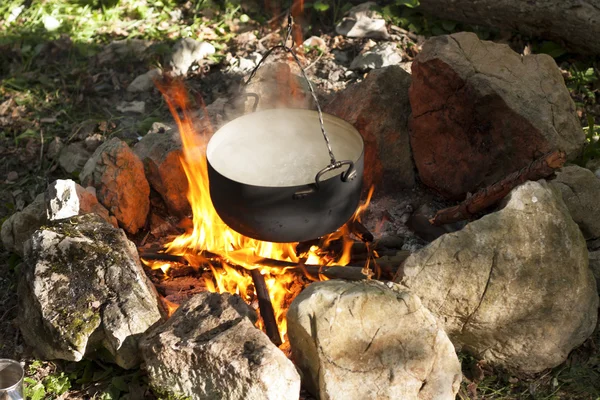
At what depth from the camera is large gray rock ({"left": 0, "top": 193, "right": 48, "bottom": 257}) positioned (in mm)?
4059

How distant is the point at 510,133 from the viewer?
409 cm

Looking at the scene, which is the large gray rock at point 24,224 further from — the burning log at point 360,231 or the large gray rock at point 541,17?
the large gray rock at point 541,17

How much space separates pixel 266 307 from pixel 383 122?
148cm

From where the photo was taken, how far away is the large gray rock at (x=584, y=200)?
3.79 meters

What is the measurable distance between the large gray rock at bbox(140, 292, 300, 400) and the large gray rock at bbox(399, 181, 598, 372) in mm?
783

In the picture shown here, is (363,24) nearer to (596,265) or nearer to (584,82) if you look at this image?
(584,82)

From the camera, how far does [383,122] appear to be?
440 centimetres

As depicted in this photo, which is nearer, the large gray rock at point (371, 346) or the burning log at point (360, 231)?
the large gray rock at point (371, 346)

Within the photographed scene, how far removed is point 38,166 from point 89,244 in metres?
1.78

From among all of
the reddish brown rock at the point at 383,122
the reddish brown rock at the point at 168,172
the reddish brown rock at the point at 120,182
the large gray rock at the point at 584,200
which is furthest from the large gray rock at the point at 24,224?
the large gray rock at the point at 584,200

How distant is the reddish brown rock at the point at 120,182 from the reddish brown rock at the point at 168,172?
0.08 metres

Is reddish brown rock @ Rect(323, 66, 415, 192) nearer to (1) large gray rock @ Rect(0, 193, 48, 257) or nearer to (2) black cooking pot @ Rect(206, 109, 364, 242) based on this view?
(2) black cooking pot @ Rect(206, 109, 364, 242)

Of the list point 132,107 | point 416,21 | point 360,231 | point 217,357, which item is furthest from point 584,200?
point 132,107

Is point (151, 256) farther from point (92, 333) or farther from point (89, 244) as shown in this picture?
point (92, 333)
